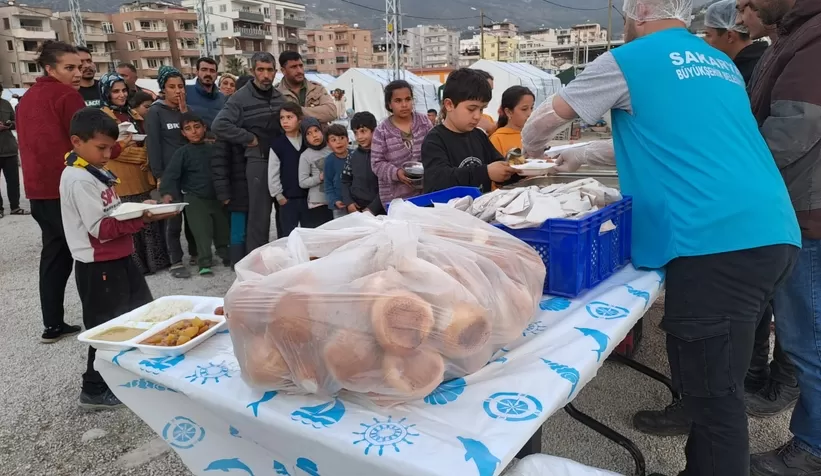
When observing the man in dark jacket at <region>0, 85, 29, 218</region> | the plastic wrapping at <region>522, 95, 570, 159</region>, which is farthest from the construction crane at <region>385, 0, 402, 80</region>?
the plastic wrapping at <region>522, 95, 570, 159</region>

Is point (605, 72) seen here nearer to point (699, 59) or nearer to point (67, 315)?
point (699, 59)

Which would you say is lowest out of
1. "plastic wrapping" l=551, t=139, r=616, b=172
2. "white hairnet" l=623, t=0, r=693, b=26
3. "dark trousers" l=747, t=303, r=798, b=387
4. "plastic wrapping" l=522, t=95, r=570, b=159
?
"dark trousers" l=747, t=303, r=798, b=387

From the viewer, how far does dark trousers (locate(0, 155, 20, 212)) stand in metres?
7.21

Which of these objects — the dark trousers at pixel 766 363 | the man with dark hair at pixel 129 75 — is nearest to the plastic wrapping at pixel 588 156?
the dark trousers at pixel 766 363

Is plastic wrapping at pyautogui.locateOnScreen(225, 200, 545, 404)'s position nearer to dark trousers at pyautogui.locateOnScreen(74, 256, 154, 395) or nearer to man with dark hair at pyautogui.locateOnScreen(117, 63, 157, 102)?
dark trousers at pyautogui.locateOnScreen(74, 256, 154, 395)

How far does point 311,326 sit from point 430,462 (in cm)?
32

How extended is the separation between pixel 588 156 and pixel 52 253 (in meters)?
3.18

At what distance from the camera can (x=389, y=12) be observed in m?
19.0

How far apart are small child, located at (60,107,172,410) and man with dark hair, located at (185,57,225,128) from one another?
272 cm

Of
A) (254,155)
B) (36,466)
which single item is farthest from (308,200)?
(36,466)

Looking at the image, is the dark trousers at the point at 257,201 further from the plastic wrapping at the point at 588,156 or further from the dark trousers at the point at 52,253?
the plastic wrapping at the point at 588,156

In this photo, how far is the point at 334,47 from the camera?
74.6 meters

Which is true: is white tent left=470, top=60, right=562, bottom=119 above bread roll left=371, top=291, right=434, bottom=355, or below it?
above

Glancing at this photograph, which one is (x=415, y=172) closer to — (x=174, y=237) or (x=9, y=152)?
(x=174, y=237)
